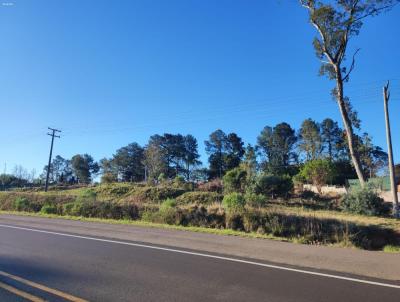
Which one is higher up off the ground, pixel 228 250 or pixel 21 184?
pixel 21 184

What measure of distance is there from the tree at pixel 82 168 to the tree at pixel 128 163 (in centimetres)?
1286

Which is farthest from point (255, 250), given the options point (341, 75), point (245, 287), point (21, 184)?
point (21, 184)

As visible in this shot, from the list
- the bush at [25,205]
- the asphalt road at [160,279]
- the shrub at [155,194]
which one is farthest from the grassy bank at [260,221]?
the shrub at [155,194]

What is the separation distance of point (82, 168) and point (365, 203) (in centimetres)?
10786

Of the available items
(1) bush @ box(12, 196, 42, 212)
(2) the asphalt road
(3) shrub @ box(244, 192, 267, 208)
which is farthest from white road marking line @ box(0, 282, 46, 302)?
(1) bush @ box(12, 196, 42, 212)

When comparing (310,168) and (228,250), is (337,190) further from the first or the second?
(228,250)

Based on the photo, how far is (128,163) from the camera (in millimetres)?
111000

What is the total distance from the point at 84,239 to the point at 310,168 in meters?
47.1

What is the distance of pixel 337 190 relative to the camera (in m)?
48.9

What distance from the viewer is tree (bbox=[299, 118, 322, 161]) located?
263ft

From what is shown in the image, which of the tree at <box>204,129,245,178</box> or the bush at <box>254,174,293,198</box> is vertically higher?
the tree at <box>204,129,245,178</box>

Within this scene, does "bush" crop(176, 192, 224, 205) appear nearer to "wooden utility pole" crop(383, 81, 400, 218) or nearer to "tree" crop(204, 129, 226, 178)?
"wooden utility pole" crop(383, 81, 400, 218)

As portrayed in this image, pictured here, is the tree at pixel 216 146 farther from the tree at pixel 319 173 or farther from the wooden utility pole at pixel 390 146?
the wooden utility pole at pixel 390 146

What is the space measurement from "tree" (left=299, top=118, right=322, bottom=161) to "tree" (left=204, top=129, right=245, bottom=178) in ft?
56.2
